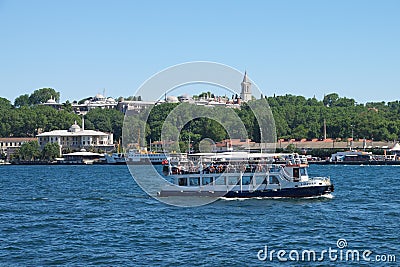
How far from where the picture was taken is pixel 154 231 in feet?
124

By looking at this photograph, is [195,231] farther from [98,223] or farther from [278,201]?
[278,201]

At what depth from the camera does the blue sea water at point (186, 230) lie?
31516mm

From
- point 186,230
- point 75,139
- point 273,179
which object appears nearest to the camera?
point 186,230

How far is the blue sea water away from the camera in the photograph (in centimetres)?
3152

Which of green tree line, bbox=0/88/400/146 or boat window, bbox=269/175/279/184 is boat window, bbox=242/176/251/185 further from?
green tree line, bbox=0/88/400/146

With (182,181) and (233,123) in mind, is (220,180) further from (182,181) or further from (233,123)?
(233,123)

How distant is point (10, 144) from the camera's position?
171 m

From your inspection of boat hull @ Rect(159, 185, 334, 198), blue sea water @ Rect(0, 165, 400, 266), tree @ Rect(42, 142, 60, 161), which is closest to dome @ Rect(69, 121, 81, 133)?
tree @ Rect(42, 142, 60, 161)

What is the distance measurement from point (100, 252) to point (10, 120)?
159m

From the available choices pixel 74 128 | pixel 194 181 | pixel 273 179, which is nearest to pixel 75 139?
pixel 74 128

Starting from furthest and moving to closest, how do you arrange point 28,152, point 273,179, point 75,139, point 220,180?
point 75,139
point 28,152
point 220,180
point 273,179
